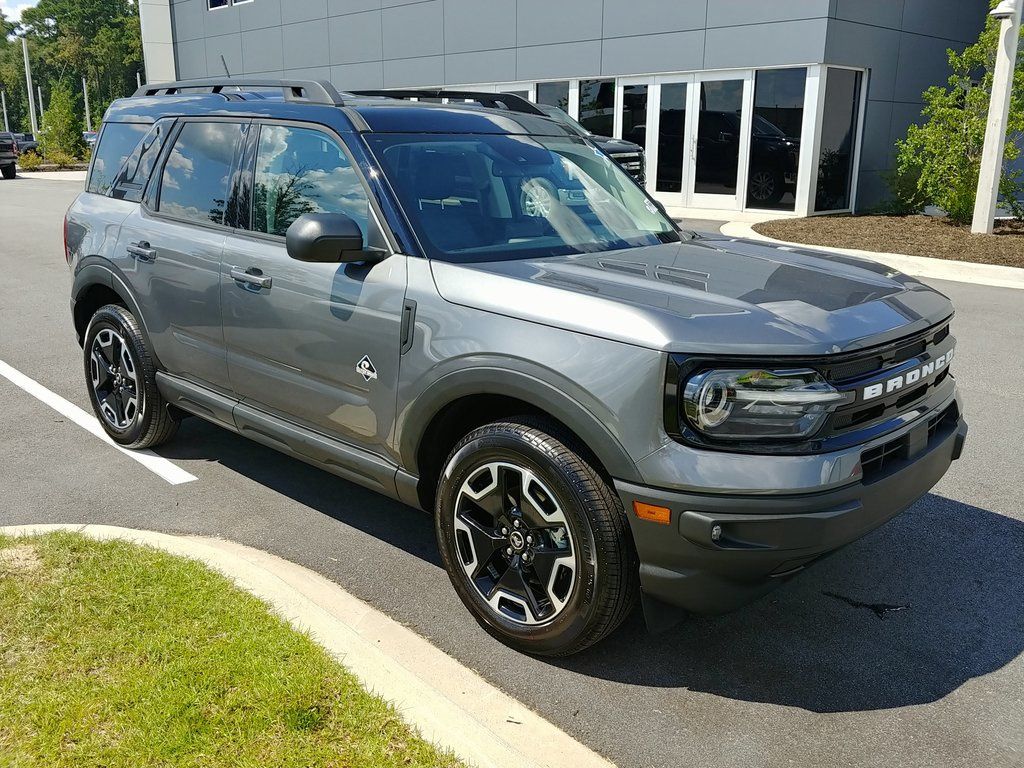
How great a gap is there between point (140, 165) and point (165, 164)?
0.97 feet

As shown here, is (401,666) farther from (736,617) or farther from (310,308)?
(310,308)

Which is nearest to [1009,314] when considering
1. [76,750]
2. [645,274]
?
[645,274]

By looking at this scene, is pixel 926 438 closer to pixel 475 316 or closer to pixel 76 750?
pixel 475 316

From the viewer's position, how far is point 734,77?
1944 cm

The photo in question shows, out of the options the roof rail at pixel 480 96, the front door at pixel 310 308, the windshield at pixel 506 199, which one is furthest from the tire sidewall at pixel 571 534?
the roof rail at pixel 480 96

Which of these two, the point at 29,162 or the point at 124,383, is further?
the point at 29,162

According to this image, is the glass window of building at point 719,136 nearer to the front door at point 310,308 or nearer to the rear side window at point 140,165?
the rear side window at point 140,165

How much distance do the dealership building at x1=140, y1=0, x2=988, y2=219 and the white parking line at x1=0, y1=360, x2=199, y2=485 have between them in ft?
35.1

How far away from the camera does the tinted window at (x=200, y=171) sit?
4473 millimetres

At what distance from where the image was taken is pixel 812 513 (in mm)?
2766

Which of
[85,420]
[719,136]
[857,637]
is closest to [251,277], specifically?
[85,420]

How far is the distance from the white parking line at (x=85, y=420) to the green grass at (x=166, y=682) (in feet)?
4.47

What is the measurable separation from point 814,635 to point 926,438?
0.85 metres

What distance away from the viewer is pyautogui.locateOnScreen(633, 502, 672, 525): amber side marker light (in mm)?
2811
